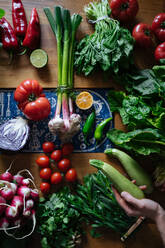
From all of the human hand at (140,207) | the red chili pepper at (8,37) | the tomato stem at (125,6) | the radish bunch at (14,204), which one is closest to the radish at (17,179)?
the radish bunch at (14,204)

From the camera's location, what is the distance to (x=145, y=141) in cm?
157

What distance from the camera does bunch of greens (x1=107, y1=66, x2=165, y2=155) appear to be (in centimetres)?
158

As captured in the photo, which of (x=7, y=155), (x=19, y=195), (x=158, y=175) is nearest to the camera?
(x=19, y=195)

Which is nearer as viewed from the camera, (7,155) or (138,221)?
(138,221)

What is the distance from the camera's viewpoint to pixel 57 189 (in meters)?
1.78

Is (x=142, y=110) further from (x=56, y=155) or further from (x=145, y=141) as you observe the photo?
(x=56, y=155)

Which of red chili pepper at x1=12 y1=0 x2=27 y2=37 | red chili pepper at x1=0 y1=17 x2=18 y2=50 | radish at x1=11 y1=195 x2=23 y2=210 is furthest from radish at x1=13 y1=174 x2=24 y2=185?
red chili pepper at x1=12 y1=0 x2=27 y2=37

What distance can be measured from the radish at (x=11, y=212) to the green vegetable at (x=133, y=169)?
740 mm

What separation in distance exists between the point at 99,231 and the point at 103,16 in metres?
1.59

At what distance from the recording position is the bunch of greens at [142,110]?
1.58 metres

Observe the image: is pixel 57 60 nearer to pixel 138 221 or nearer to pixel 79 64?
pixel 79 64

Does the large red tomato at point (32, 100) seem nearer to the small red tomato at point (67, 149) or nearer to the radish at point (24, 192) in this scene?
the small red tomato at point (67, 149)

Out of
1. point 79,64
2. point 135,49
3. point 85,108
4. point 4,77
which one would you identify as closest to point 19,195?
point 85,108

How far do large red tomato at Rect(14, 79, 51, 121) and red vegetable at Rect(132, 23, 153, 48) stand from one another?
0.83 meters
